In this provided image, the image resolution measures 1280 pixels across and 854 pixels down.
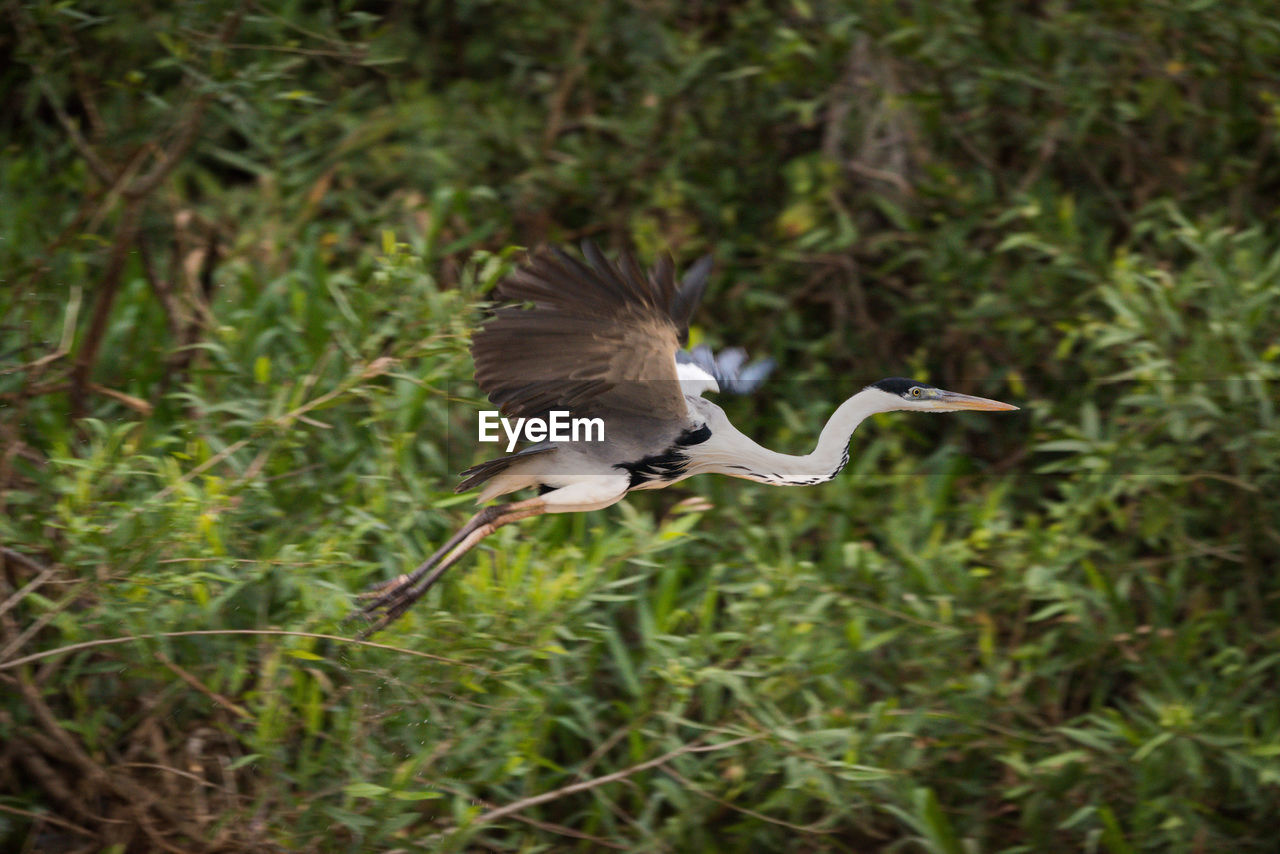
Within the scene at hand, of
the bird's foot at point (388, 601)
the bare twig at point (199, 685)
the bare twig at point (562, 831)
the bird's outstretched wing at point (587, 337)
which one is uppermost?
the bird's outstretched wing at point (587, 337)

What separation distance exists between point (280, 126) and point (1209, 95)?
344 cm

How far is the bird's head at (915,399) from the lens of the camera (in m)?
1.87

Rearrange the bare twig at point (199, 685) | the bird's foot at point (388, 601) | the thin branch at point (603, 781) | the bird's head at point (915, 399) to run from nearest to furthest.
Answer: the bird's head at point (915, 399)
the bird's foot at point (388, 601)
the bare twig at point (199, 685)
the thin branch at point (603, 781)

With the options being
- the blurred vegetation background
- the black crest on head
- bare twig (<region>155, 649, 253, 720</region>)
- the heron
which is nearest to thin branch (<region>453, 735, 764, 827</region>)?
the blurred vegetation background

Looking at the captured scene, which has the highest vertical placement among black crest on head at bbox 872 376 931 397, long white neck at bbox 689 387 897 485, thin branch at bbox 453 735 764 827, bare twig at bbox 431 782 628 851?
black crest on head at bbox 872 376 931 397

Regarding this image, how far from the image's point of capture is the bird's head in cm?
187

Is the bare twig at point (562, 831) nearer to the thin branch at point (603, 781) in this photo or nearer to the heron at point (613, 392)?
the thin branch at point (603, 781)

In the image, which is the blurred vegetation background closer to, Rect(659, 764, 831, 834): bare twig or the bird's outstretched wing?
Rect(659, 764, 831, 834): bare twig

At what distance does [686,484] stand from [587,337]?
6.92ft

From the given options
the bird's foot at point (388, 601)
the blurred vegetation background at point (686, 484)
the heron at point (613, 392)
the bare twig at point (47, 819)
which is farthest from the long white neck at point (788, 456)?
the bare twig at point (47, 819)

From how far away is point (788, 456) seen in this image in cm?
A: 181

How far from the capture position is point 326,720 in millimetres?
3336

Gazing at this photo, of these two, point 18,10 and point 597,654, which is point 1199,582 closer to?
point 597,654

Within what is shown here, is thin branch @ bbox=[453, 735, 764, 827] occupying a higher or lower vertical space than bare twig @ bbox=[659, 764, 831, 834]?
higher
